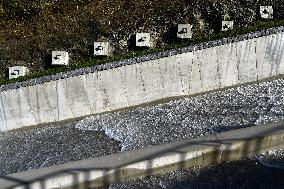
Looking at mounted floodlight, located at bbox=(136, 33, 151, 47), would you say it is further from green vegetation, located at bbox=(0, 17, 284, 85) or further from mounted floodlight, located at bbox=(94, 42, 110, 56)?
mounted floodlight, located at bbox=(94, 42, 110, 56)

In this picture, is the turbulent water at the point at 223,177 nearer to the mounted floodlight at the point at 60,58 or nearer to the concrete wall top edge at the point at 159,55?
the concrete wall top edge at the point at 159,55

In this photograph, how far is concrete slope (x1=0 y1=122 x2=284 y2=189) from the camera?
904cm

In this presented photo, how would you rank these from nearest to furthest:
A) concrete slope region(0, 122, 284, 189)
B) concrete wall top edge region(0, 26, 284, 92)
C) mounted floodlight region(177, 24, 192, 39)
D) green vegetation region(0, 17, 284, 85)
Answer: concrete slope region(0, 122, 284, 189) → concrete wall top edge region(0, 26, 284, 92) → green vegetation region(0, 17, 284, 85) → mounted floodlight region(177, 24, 192, 39)

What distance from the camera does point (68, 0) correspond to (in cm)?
1135

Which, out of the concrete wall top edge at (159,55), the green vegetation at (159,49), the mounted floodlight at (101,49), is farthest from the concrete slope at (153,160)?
the mounted floodlight at (101,49)

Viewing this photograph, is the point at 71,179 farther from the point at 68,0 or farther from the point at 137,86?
the point at 68,0

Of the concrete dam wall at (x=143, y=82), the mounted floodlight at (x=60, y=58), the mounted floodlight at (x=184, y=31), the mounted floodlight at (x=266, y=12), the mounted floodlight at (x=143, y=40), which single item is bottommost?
the concrete dam wall at (x=143, y=82)

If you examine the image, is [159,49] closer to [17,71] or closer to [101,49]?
[101,49]

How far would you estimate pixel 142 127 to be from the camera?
10.1 metres

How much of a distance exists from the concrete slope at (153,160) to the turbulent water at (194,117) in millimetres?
582

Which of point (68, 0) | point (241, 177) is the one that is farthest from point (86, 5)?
point (241, 177)

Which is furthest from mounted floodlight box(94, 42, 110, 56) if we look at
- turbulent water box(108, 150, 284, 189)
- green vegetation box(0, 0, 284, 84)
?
turbulent water box(108, 150, 284, 189)

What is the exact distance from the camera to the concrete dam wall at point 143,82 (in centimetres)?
1027

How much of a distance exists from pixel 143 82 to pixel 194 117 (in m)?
1.10
